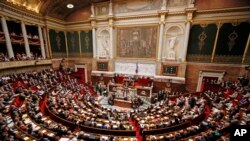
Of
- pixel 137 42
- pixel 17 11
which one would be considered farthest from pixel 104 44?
pixel 17 11

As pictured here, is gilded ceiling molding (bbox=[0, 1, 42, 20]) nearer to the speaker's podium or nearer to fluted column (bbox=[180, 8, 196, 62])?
the speaker's podium

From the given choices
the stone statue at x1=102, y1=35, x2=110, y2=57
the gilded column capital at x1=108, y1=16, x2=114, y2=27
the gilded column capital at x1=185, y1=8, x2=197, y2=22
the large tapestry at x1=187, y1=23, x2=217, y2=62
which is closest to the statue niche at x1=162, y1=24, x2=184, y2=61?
the large tapestry at x1=187, y1=23, x2=217, y2=62

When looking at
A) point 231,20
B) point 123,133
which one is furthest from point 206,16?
point 123,133

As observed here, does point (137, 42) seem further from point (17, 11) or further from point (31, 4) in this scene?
point (17, 11)

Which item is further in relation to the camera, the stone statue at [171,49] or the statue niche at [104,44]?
the statue niche at [104,44]

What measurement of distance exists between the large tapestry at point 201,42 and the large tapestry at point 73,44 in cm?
1748

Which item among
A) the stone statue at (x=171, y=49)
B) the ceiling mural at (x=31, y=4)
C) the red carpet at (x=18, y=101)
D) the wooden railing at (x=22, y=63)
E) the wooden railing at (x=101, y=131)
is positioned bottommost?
the wooden railing at (x=101, y=131)

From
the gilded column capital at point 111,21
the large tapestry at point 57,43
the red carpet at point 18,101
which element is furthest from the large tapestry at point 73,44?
the red carpet at point 18,101

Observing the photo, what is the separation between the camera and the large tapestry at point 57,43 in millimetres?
20250

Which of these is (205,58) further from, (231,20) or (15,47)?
(15,47)

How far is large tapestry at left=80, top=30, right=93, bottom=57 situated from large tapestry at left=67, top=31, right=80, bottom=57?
1.02 meters

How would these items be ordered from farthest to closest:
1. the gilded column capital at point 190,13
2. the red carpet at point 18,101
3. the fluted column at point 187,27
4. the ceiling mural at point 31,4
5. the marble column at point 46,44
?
1. the marble column at point 46,44
2. the ceiling mural at point 31,4
3. the fluted column at point 187,27
4. the gilded column capital at point 190,13
5. the red carpet at point 18,101

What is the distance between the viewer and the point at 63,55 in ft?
72.7

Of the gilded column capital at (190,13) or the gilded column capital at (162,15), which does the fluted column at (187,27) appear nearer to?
the gilded column capital at (190,13)
